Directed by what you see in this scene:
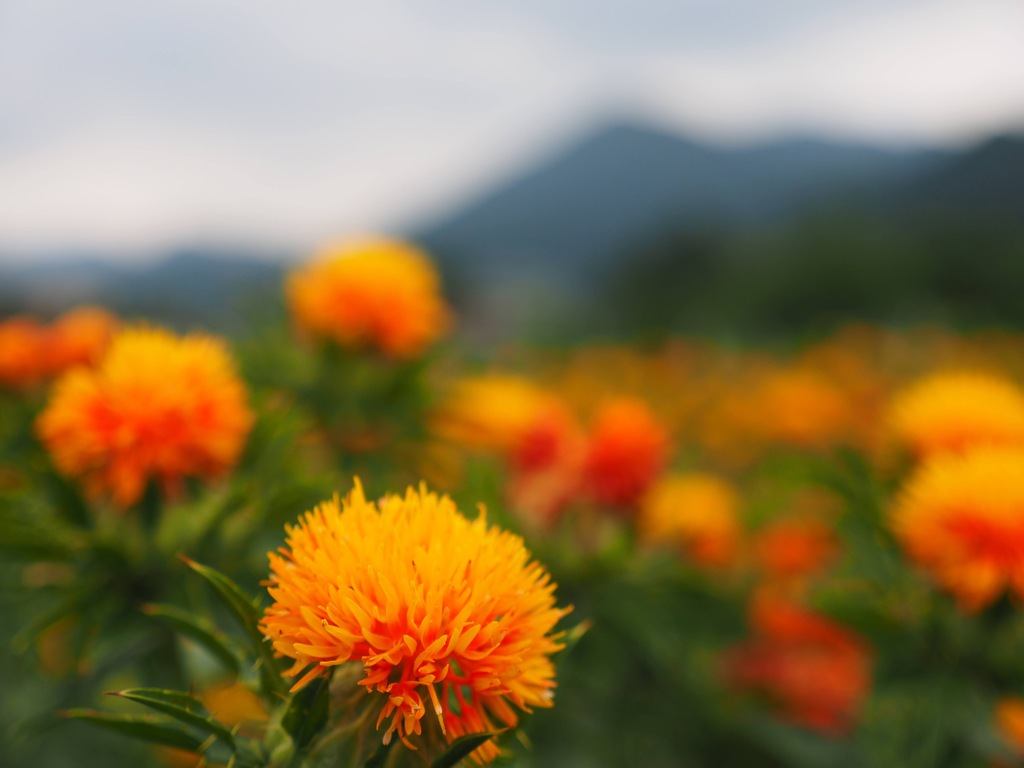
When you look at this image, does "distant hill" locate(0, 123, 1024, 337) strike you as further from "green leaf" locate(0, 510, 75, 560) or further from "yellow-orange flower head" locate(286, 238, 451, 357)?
"green leaf" locate(0, 510, 75, 560)

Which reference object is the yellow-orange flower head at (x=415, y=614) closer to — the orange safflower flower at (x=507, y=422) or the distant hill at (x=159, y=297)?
the distant hill at (x=159, y=297)

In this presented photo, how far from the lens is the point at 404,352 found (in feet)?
6.79

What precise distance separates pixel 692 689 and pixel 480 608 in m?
1.65

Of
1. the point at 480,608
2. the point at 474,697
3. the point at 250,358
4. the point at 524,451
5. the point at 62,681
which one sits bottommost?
the point at 62,681

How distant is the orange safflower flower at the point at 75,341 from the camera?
1888 mm

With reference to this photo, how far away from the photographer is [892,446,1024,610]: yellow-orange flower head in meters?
1.33

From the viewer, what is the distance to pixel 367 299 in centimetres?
198

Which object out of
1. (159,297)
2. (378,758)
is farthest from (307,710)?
(159,297)

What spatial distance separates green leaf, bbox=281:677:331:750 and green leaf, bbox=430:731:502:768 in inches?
5.2

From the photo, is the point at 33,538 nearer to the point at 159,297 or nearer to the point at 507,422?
the point at 507,422

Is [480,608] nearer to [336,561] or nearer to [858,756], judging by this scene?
[336,561]

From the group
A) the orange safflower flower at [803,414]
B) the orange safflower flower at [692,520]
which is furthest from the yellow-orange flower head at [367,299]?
the orange safflower flower at [803,414]

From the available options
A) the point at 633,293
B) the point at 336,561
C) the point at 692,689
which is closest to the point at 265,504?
the point at 336,561

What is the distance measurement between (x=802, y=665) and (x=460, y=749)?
1.74m
